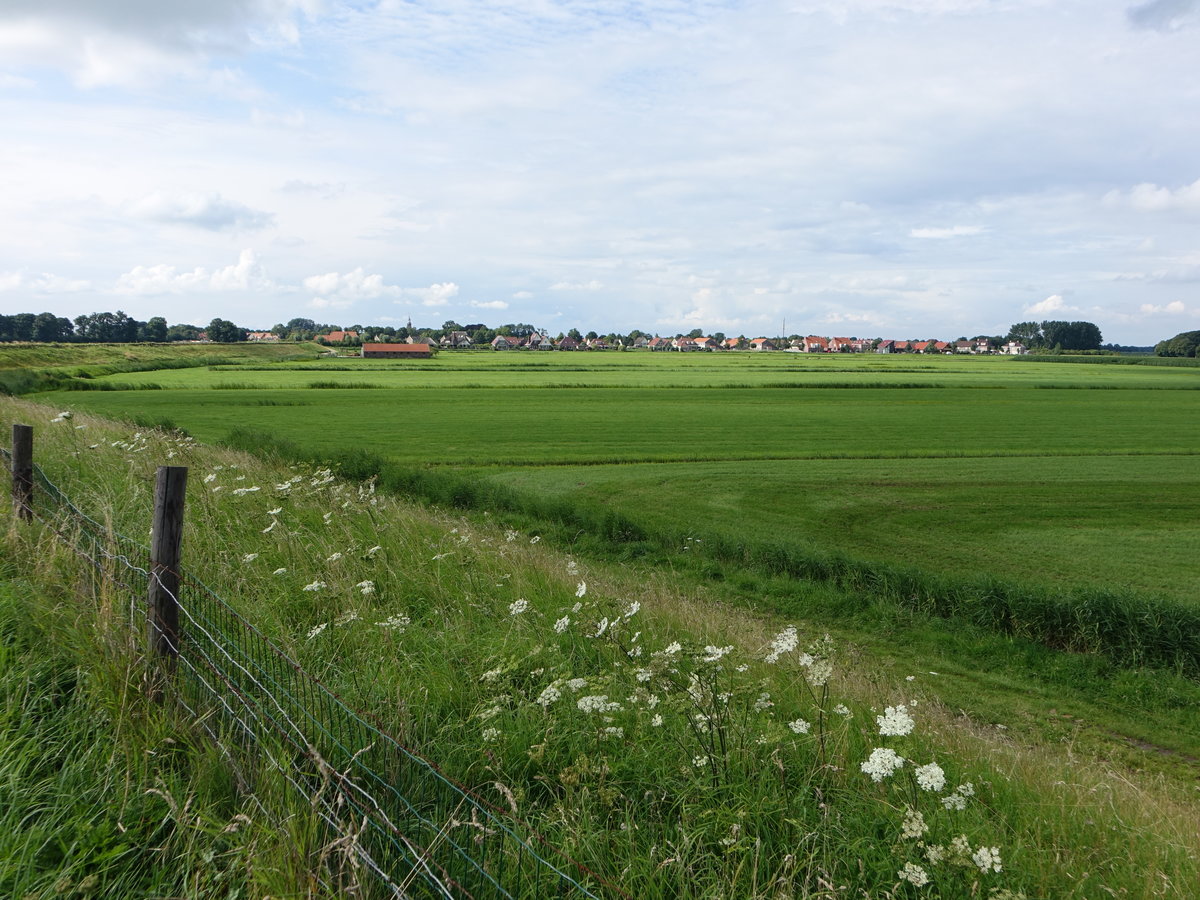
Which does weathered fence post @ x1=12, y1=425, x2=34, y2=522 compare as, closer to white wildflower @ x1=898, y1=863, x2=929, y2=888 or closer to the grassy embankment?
white wildflower @ x1=898, y1=863, x2=929, y2=888

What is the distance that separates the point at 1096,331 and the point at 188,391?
198 meters

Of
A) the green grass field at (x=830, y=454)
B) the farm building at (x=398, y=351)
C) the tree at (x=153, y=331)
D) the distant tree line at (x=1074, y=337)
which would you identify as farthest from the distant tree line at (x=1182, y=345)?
the tree at (x=153, y=331)

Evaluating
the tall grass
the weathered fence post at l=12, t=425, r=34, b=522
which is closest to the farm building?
the tall grass

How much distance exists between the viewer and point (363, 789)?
12.9 feet

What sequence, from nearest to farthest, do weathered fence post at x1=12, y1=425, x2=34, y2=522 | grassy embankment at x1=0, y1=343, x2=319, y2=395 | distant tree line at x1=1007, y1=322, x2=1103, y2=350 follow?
1. weathered fence post at x1=12, y1=425, x2=34, y2=522
2. grassy embankment at x1=0, y1=343, x2=319, y2=395
3. distant tree line at x1=1007, y1=322, x2=1103, y2=350

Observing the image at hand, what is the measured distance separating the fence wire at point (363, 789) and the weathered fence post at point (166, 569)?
14 centimetres

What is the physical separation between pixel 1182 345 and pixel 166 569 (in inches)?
7647

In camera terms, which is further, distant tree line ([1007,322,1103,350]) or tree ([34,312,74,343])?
distant tree line ([1007,322,1103,350])

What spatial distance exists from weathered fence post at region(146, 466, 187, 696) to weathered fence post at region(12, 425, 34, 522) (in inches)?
163

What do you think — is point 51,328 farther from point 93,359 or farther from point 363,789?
point 363,789

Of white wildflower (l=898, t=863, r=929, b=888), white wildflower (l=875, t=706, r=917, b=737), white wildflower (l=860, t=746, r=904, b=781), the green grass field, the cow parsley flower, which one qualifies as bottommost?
the green grass field

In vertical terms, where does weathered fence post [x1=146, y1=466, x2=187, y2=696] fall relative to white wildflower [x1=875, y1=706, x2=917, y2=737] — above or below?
above

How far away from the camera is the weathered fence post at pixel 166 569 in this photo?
4574mm

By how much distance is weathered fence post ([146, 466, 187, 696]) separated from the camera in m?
4.57
